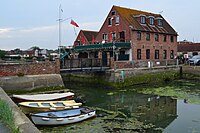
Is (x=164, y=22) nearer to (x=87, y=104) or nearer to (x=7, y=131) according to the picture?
(x=87, y=104)

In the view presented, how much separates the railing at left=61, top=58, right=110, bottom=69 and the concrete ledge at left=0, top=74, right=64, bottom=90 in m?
2.74

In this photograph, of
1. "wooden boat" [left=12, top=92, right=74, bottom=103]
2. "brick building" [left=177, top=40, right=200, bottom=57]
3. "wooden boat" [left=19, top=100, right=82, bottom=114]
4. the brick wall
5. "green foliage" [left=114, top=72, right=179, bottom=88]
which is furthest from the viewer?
"brick building" [left=177, top=40, right=200, bottom=57]

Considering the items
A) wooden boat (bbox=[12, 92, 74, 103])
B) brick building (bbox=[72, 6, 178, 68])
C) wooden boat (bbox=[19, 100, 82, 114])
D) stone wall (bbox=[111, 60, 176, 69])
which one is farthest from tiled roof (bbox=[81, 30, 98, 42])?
wooden boat (bbox=[19, 100, 82, 114])

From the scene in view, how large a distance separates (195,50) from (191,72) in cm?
2185

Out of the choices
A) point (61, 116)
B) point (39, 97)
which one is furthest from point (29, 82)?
point (61, 116)

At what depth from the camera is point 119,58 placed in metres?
36.6

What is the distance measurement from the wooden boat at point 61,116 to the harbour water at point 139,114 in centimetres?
29

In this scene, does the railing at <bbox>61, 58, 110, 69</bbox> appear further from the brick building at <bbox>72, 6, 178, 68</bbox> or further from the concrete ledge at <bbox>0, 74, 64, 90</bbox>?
the brick building at <bbox>72, 6, 178, 68</bbox>

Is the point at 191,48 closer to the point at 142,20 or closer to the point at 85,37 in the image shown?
the point at 142,20

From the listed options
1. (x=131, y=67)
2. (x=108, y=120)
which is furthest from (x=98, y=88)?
(x=108, y=120)

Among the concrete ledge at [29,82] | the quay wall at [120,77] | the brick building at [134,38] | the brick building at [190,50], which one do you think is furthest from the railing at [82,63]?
the brick building at [190,50]

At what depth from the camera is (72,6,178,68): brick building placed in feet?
121

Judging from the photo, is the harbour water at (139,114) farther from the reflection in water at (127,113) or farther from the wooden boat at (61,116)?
the wooden boat at (61,116)

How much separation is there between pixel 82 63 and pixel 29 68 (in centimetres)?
697
